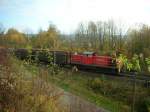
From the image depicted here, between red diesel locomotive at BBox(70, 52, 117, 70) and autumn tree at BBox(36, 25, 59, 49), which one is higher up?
autumn tree at BBox(36, 25, 59, 49)

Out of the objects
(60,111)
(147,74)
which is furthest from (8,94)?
Answer: (147,74)

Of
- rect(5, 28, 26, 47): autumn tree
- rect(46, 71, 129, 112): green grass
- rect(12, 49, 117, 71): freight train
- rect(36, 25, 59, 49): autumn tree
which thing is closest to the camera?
rect(46, 71, 129, 112): green grass

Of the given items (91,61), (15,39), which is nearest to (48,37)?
(15,39)

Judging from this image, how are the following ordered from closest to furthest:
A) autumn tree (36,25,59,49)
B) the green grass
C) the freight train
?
the green grass
the freight train
autumn tree (36,25,59,49)

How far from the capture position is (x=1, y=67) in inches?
294

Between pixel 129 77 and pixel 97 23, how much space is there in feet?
132

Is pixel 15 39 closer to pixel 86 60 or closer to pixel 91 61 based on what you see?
pixel 86 60

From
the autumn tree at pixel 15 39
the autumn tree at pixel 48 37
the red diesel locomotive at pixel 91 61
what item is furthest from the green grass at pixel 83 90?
the autumn tree at pixel 48 37

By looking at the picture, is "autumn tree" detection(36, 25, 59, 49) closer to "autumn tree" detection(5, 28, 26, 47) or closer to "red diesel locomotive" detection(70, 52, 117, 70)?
"autumn tree" detection(5, 28, 26, 47)

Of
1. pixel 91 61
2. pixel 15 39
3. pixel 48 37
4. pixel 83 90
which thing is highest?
pixel 48 37

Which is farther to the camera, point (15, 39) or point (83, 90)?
point (15, 39)

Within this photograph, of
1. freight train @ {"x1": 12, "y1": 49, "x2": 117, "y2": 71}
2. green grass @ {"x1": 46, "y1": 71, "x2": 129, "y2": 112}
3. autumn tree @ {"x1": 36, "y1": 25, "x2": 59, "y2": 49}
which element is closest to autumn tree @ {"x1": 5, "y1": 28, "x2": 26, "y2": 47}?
autumn tree @ {"x1": 36, "y1": 25, "x2": 59, "y2": 49}

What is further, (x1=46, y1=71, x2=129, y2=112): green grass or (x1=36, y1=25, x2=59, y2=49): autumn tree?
(x1=36, y1=25, x2=59, y2=49): autumn tree

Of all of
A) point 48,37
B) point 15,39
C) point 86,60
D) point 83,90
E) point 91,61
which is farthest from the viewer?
point 15,39
